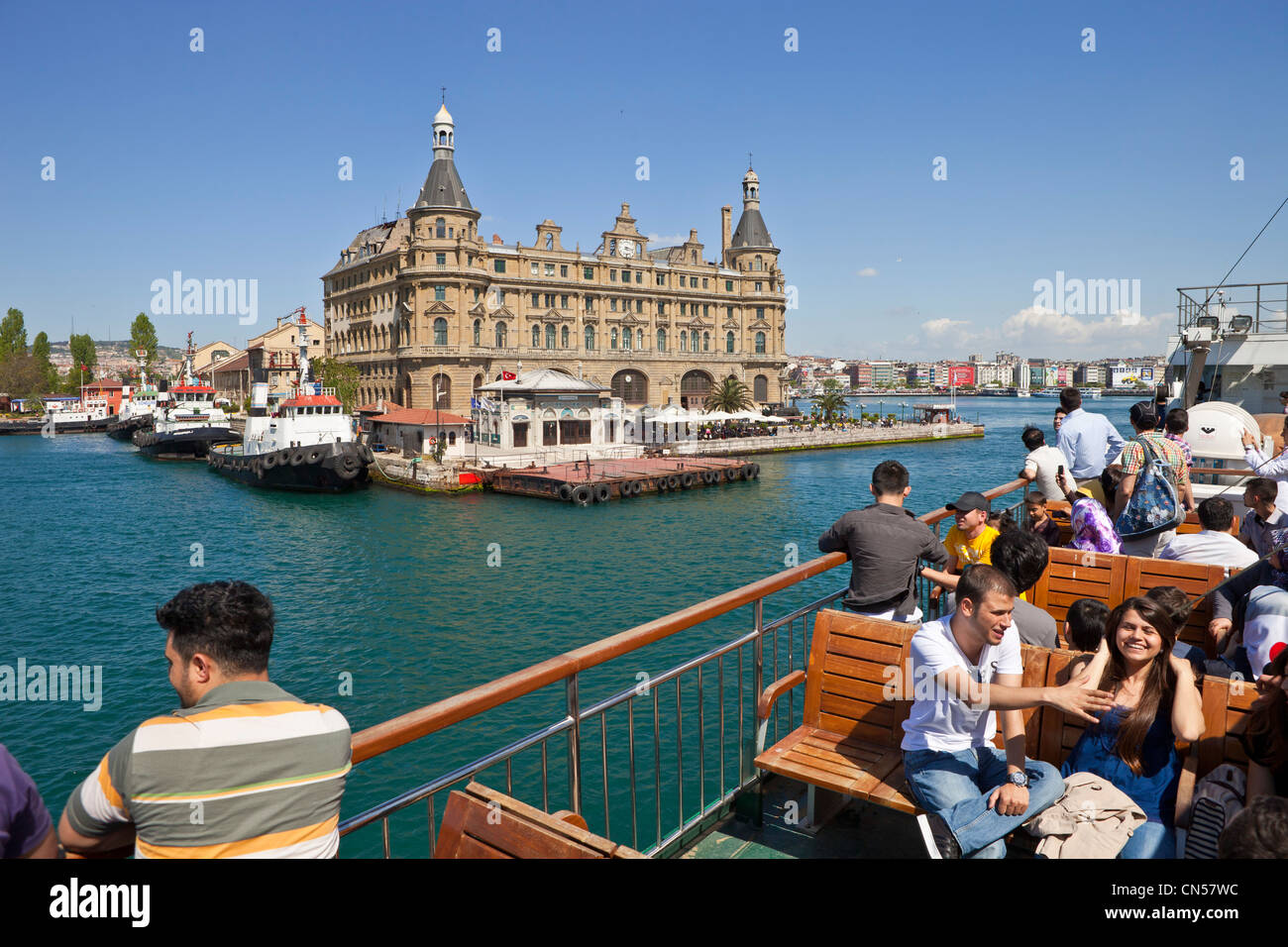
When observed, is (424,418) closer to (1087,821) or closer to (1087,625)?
(1087,625)

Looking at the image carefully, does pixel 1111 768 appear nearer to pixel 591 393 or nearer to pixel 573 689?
pixel 573 689

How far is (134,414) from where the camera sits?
80.7 m

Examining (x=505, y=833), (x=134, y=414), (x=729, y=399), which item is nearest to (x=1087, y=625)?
(x=505, y=833)

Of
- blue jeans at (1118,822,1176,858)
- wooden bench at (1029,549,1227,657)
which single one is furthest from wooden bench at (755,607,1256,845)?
wooden bench at (1029,549,1227,657)

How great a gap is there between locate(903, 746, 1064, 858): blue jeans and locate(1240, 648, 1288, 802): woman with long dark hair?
26.0 inches

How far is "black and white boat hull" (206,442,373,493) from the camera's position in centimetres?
4009

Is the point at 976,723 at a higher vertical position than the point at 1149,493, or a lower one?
lower

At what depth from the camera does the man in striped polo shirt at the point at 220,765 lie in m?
2.11

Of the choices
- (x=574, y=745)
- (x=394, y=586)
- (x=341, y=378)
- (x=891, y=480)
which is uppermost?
(x=341, y=378)

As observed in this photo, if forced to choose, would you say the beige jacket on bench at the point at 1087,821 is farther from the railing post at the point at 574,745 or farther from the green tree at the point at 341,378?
the green tree at the point at 341,378

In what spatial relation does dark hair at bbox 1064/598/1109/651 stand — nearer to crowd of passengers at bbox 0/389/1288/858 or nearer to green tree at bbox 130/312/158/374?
crowd of passengers at bbox 0/389/1288/858

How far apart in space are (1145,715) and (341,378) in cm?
6869
